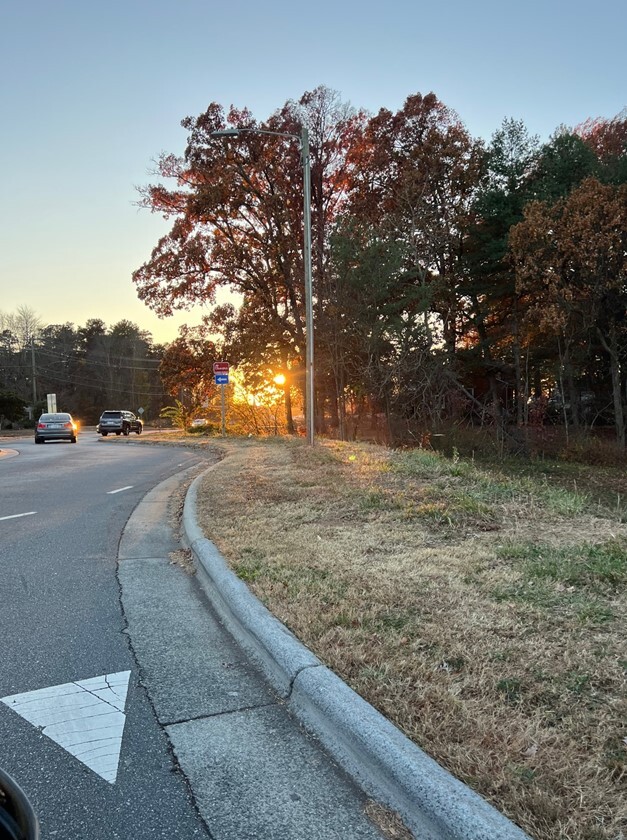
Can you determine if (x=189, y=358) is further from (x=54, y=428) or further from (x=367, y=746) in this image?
(x=367, y=746)

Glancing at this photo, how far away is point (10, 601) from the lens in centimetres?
440

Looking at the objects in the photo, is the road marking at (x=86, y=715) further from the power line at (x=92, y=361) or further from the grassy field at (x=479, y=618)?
the power line at (x=92, y=361)

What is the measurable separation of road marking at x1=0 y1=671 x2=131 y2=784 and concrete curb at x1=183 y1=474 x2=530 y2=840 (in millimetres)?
811

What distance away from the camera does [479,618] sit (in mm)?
3443

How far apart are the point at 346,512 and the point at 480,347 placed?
20.0 meters

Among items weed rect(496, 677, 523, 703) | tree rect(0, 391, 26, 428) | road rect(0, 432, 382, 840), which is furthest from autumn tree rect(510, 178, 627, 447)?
tree rect(0, 391, 26, 428)

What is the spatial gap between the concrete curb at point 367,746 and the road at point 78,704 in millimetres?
653

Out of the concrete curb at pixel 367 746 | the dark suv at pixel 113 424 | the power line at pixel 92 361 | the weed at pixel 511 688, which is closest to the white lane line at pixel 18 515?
the concrete curb at pixel 367 746

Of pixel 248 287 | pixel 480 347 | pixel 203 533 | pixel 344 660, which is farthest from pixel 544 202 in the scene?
pixel 344 660

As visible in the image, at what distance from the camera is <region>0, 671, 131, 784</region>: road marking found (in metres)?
2.46

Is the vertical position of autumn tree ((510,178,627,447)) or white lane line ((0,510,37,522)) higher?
autumn tree ((510,178,627,447))

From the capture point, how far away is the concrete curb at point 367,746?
6.10ft

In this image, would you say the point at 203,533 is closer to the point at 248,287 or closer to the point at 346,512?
the point at 346,512

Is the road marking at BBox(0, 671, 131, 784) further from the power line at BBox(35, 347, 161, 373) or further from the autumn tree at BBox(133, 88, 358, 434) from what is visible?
the power line at BBox(35, 347, 161, 373)
